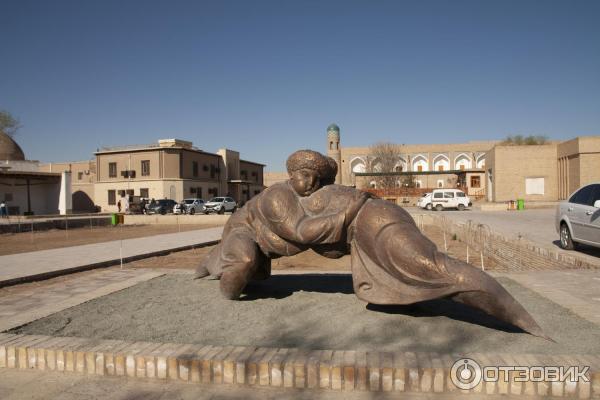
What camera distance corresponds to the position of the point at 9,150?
32.9m

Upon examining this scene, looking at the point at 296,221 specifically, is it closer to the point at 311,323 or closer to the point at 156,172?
the point at 311,323

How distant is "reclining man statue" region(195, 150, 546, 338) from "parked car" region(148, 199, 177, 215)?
2585cm

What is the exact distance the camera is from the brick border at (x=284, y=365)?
108 inches

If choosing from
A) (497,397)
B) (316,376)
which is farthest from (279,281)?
(497,397)

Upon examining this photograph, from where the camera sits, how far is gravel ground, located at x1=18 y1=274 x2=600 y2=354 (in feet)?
11.0

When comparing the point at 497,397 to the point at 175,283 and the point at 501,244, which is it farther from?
the point at 501,244

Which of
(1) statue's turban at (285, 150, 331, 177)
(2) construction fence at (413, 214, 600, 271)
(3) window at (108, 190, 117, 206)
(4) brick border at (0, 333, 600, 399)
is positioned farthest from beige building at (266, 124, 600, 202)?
(4) brick border at (0, 333, 600, 399)

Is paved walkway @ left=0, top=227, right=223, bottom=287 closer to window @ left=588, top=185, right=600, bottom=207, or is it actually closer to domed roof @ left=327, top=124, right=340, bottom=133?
window @ left=588, top=185, right=600, bottom=207

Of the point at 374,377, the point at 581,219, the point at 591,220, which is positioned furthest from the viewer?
the point at 581,219

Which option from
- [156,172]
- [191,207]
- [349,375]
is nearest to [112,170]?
[156,172]

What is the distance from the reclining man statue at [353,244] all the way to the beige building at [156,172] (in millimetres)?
31827

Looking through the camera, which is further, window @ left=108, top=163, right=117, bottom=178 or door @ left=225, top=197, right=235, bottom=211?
window @ left=108, top=163, right=117, bottom=178

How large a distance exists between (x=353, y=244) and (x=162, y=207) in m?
27.4

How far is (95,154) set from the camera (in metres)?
37.5
